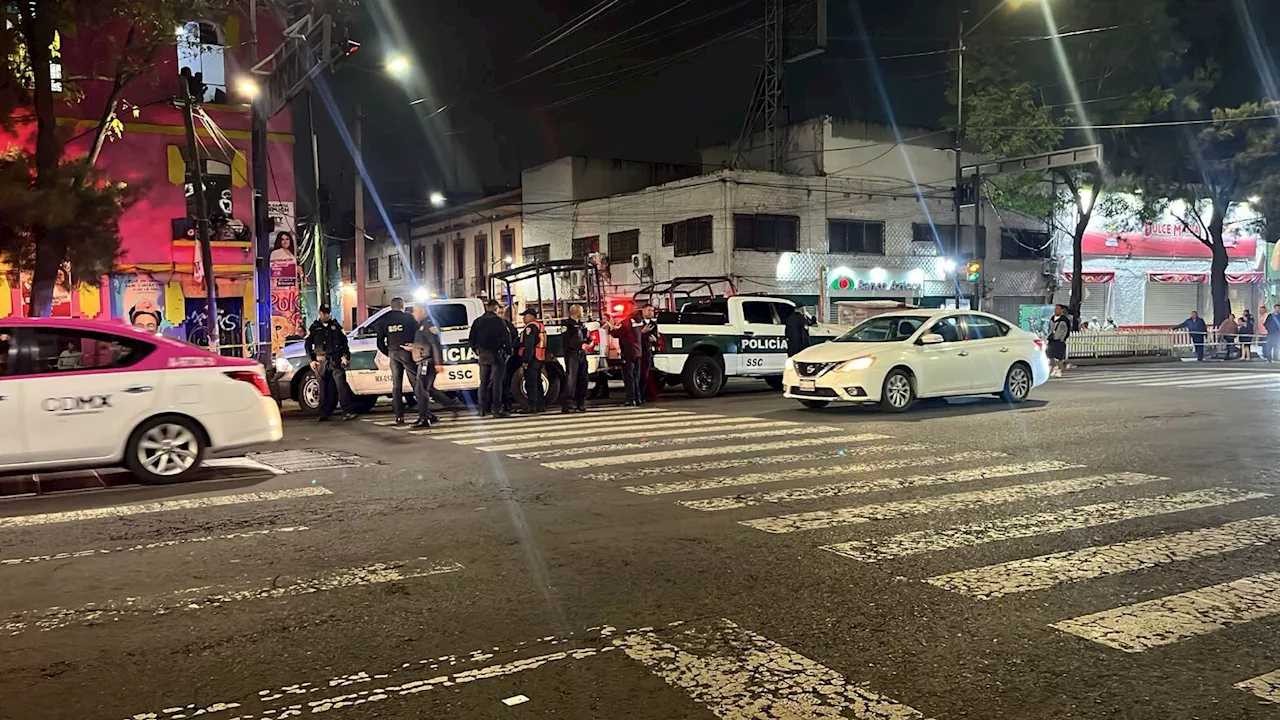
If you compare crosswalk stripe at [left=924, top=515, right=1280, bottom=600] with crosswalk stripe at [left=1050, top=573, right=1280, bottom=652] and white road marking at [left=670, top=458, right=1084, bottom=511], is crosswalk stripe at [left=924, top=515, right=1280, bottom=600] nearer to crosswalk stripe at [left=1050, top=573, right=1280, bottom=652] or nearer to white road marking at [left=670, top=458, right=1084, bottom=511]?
crosswalk stripe at [left=1050, top=573, right=1280, bottom=652]

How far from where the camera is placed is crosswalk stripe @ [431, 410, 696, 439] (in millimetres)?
12648

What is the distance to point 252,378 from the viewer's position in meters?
9.46

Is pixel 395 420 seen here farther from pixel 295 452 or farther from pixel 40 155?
pixel 40 155

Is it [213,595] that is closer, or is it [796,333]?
[213,595]

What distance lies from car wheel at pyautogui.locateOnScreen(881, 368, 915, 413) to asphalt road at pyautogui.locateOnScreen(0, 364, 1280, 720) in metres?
3.86

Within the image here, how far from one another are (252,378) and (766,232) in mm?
23986

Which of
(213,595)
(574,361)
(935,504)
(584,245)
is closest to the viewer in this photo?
(213,595)

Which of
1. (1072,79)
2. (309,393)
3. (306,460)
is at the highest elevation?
(1072,79)

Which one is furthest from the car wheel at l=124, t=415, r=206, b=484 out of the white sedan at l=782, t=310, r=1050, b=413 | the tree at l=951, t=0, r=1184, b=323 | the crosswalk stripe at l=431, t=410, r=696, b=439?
the tree at l=951, t=0, r=1184, b=323

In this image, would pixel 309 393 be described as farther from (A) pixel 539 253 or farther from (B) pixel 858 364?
(A) pixel 539 253

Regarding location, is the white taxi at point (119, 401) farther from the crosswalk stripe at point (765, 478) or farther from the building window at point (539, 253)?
the building window at point (539, 253)

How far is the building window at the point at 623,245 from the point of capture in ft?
116

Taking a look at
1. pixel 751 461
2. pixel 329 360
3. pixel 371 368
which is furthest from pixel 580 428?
pixel 371 368

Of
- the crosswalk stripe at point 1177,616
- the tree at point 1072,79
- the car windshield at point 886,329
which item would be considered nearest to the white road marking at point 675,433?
the car windshield at point 886,329
